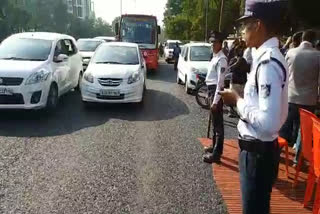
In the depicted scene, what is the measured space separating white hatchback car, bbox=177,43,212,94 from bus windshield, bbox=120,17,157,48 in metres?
5.32

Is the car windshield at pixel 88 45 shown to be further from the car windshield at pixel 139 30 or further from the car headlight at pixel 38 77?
the car headlight at pixel 38 77

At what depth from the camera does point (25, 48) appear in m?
8.94

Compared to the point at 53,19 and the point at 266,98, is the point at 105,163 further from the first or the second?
the point at 53,19

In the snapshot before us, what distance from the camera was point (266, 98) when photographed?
85.7 inches

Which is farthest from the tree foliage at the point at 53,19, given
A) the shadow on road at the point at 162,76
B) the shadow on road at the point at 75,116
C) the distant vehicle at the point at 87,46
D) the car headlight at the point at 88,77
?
the car headlight at the point at 88,77

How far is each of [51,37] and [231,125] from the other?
15.3ft

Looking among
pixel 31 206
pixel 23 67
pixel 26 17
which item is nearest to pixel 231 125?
pixel 23 67

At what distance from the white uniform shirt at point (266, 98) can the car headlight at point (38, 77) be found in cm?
614

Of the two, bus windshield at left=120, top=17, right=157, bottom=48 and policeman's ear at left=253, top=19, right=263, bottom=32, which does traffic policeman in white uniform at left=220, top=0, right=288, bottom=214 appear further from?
bus windshield at left=120, top=17, right=157, bottom=48

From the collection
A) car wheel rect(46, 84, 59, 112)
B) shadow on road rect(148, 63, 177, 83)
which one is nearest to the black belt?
car wheel rect(46, 84, 59, 112)

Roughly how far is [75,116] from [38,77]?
1.15m

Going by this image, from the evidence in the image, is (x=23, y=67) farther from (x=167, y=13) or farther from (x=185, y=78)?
(x=167, y=13)

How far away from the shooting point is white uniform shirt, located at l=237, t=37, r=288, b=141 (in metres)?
2.18

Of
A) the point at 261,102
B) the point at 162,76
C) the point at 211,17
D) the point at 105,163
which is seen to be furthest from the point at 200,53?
the point at 211,17
